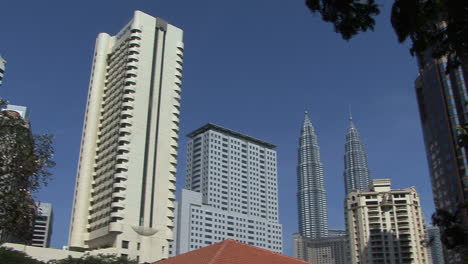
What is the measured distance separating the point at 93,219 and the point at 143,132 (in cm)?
1983

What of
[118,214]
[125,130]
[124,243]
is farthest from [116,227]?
[125,130]

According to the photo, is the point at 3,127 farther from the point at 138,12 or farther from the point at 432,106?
the point at 432,106

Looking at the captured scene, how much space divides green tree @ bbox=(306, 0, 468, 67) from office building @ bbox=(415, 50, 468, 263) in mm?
103451

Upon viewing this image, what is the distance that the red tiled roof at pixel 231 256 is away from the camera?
123 feet

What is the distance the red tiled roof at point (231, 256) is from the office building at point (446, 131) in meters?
79.4

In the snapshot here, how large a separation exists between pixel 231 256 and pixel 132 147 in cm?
6436

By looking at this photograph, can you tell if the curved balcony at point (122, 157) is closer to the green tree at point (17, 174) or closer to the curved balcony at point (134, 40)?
the curved balcony at point (134, 40)

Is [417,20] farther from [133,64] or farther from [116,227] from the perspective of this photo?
[133,64]

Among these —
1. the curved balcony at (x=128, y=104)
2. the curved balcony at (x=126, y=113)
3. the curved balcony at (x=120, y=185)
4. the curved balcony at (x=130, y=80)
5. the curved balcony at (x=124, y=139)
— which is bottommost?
the curved balcony at (x=120, y=185)

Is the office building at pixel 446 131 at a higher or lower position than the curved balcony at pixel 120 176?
higher

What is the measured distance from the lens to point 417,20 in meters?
11.5

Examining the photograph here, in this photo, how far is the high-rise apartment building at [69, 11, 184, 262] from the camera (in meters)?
94.6

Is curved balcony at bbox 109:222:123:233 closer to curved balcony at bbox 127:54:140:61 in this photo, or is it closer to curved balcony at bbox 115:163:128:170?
curved balcony at bbox 115:163:128:170

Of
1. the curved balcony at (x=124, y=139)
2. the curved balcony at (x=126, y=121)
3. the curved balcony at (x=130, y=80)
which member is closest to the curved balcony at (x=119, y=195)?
the curved balcony at (x=124, y=139)
